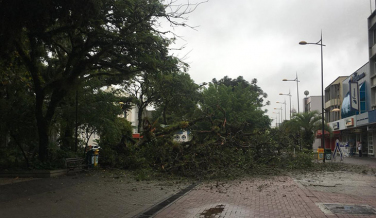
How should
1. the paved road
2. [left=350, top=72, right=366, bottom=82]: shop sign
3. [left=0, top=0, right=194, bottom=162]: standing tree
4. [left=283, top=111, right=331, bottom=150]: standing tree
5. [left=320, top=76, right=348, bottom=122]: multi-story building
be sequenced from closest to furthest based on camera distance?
the paved road
[left=0, top=0, right=194, bottom=162]: standing tree
[left=350, top=72, right=366, bottom=82]: shop sign
[left=283, top=111, right=331, bottom=150]: standing tree
[left=320, top=76, right=348, bottom=122]: multi-story building

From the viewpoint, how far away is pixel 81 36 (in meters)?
15.5

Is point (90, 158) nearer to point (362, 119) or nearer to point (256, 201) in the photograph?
point (256, 201)

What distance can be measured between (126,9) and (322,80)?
1803 cm

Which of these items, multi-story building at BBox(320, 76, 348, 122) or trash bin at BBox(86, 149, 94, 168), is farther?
multi-story building at BBox(320, 76, 348, 122)

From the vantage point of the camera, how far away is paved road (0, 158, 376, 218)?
7.93 metres

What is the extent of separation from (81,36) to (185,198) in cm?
915

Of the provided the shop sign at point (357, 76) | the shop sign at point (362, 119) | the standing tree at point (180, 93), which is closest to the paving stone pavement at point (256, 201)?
the standing tree at point (180, 93)

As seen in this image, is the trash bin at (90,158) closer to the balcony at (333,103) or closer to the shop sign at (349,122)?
the shop sign at (349,122)

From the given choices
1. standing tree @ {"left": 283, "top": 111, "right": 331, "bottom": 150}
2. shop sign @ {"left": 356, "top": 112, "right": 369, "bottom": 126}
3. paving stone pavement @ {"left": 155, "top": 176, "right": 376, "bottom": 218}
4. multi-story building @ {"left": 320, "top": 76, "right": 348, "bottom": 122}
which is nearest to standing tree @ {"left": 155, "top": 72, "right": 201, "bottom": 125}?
standing tree @ {"left": 283, "top": 111, "right": 331, "bottom": 150}

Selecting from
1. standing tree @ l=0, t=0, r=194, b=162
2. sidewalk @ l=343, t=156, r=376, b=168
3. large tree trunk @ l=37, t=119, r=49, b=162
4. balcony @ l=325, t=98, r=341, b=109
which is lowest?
sidewalk @ l=343, t=156, r=376, b=168

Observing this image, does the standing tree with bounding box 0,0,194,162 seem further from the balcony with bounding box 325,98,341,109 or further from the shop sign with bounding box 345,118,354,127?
the balcony with bounding box 325,98,341,109

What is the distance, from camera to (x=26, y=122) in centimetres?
1583

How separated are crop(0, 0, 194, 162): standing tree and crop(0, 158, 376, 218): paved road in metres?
4.45

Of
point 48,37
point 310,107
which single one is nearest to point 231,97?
point 48,37
